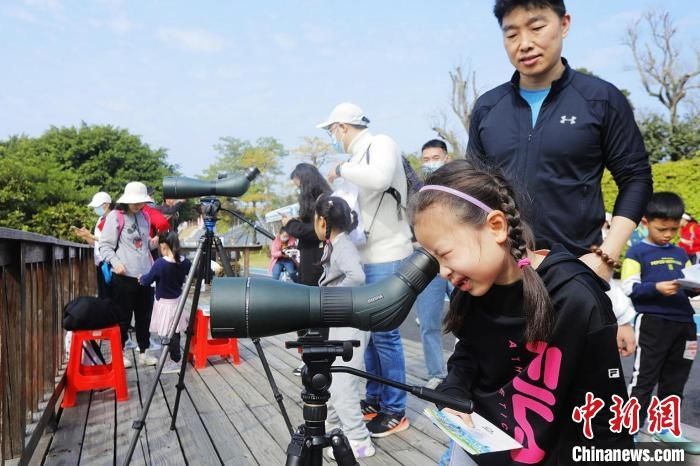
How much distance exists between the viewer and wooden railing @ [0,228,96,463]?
2.29 m

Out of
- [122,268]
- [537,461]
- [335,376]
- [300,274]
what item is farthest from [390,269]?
[122,268]

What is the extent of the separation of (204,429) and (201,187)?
1.42 meters

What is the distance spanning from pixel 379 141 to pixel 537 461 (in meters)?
1.97

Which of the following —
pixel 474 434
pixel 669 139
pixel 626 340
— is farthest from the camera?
pixel 669 139

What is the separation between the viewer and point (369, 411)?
3.15 meters

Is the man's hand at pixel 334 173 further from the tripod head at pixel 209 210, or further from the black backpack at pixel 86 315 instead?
the black backpack at pixel 86 315

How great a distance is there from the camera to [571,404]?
49.4 inches

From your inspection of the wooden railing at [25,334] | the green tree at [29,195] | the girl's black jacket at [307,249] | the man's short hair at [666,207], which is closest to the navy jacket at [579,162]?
the man's short hair at [666,207]

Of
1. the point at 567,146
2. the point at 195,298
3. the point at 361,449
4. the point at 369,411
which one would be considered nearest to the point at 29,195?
the point at 195,298

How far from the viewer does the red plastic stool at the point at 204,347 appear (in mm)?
4664

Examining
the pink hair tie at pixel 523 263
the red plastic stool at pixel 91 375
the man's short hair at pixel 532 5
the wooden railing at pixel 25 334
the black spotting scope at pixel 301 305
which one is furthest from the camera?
the red plastic stool at pixel 91 375

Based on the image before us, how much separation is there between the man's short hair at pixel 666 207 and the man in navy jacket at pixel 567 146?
1638 mm

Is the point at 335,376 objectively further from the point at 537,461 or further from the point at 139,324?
the point at 139,324

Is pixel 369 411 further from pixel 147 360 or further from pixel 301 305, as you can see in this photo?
pixel 147 360
